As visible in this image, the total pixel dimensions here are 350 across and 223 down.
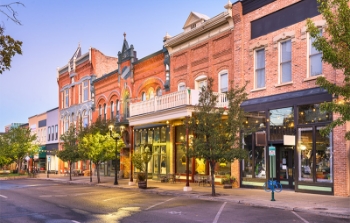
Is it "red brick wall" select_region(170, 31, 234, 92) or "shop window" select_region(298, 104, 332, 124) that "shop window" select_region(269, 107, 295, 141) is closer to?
"shop window" select_region(298, 104, 332, 124)

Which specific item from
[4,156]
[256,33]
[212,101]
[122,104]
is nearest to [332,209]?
[212,101]

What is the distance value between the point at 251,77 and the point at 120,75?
16961 millimetres

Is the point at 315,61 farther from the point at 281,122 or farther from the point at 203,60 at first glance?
the point at 203,60

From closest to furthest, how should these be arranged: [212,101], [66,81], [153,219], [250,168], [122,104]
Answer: [153,219]
[212,101]
[250,168]
[122,104]
[66,81]

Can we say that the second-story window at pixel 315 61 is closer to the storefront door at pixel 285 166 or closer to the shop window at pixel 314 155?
the shop window at pixel 314 155

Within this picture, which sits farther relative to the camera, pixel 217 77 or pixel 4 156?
pixel 4 156

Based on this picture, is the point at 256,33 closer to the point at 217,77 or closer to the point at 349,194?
the point at 217,77

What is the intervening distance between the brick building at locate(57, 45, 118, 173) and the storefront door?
990 inches

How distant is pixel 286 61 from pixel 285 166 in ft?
18.0

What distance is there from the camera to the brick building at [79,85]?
147 feet

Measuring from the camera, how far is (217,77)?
85.8ft

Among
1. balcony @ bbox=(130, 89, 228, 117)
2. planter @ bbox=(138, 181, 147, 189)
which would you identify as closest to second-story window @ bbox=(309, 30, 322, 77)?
balcony @ bbox=(130, 89, 228, 117)

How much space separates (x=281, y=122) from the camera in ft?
70.2

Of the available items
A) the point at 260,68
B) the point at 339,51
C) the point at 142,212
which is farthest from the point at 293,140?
the point at 142,212
